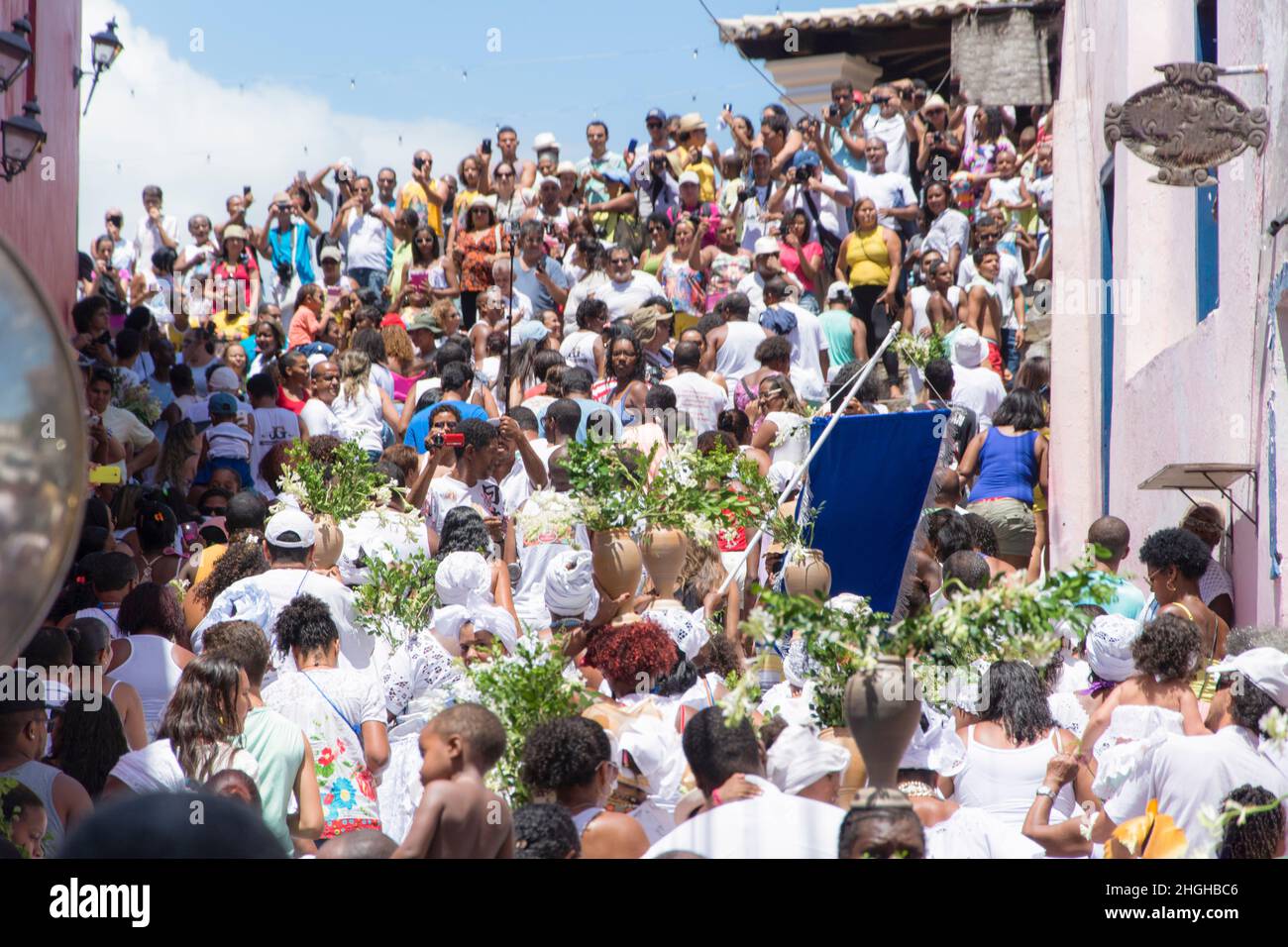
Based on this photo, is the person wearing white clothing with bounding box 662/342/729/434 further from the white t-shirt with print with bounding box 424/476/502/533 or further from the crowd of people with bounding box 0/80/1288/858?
the white t-shirt with print with bounding box 424/476/502/533

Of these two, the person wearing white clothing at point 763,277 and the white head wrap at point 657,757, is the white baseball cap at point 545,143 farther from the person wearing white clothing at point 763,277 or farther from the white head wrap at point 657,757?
the white head wrap at point 657,757

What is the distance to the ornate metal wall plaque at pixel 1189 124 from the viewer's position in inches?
304

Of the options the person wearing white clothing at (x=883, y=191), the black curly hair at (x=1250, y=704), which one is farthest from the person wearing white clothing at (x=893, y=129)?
the black curly hair at (x=1250, y=704)

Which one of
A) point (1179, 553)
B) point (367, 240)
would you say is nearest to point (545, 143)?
point (367, 240)

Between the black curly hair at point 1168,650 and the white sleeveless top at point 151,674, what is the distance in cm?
358

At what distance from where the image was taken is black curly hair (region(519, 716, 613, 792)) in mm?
4840

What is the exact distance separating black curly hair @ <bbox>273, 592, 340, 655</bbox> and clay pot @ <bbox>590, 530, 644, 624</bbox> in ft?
3.58

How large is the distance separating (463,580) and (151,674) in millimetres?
1393

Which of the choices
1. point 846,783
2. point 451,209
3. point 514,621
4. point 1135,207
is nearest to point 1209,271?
point 1135,207

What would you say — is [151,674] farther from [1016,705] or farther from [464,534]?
[1016,705]

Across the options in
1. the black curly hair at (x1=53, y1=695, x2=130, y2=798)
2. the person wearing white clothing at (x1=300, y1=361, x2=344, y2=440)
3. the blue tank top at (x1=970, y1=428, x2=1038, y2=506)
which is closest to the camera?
the black curly hair at (x1=53, y1=695, x2=130, y2=798)

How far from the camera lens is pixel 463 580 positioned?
23.9ft

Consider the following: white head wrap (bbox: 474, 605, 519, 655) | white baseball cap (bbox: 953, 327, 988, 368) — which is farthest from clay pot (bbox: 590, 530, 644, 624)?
white baseball cap (bbox: 953, 327, 988, 368)
